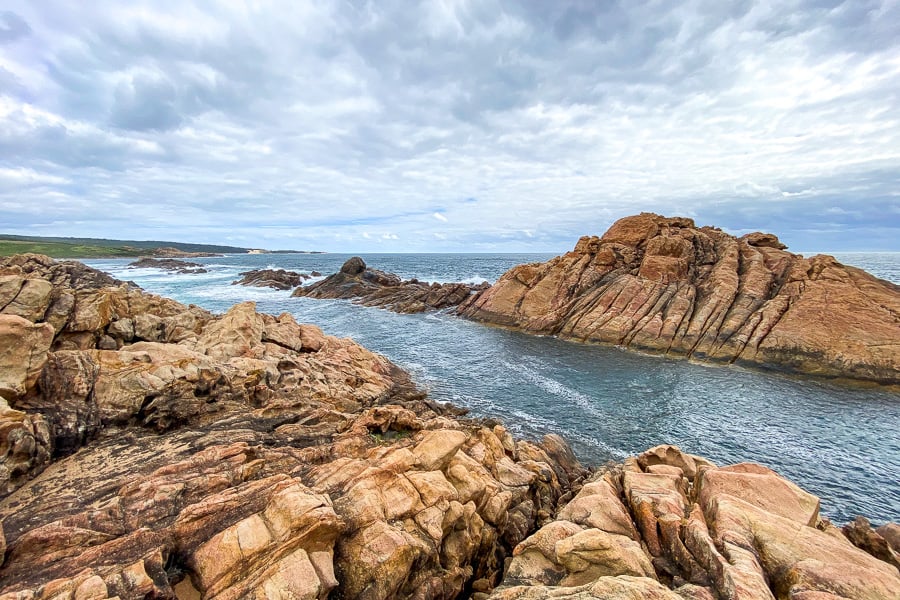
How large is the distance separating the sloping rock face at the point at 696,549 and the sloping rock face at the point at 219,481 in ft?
8.42

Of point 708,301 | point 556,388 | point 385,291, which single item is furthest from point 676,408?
point 385,291

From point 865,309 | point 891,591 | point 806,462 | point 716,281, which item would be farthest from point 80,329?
point 865,309

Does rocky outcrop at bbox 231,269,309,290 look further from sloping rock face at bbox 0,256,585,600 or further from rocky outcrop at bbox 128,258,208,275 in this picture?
sloping rock face at bbox 0,256,585,600

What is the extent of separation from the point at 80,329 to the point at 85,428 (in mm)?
9020

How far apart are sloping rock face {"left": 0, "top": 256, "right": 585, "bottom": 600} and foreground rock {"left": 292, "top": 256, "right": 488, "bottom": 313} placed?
42.1 metres

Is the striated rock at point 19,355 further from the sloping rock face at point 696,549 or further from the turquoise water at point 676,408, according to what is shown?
the turquoise water at point 676,408

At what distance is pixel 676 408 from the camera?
25.5 meters

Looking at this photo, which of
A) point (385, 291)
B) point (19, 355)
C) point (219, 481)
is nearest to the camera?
point (219, 481)

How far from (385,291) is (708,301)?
1913 inches

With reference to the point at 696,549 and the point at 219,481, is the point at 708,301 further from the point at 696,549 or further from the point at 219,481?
the point at 219,481

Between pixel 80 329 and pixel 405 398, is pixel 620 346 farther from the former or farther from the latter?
pixel 80 329

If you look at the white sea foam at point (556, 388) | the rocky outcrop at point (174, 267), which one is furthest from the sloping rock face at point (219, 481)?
the rocky outcrop at point (174, 267)

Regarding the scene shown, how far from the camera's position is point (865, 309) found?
3197 cm

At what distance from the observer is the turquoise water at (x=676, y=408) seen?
18906 millimetres
